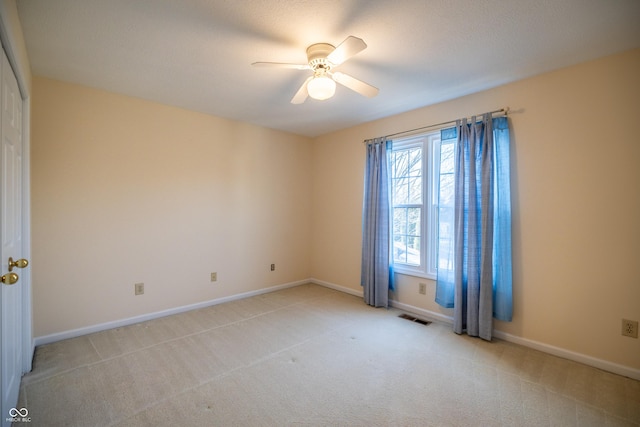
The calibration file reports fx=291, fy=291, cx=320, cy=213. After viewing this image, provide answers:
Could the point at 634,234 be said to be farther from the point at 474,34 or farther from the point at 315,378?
the point at 315,378

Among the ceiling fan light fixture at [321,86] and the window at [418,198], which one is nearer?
the ceiling fan light fixture at [321,86]

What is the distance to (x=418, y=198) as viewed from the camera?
3.49 metres

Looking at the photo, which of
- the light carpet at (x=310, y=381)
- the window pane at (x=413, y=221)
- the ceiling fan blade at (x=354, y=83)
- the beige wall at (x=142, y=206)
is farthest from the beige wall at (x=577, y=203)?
the beige wall at (x=142, y=206)

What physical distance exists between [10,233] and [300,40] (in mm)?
2200

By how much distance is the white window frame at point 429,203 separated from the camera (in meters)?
3.33

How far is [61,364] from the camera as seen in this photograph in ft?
7.48

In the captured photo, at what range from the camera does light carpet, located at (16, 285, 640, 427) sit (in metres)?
1.77

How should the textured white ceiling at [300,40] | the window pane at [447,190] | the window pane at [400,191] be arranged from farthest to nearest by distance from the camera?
1. the window pane at [400,191]
2. the window pane at [447,190]
3. the textured white ceiling at [300,40]

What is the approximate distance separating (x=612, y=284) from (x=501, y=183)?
1.11 m

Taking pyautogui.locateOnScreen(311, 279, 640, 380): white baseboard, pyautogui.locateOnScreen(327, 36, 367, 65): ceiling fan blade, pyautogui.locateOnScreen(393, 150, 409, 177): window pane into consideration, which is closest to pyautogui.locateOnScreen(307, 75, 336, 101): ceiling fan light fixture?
pyautogui.locateOnScreen(327, 36, 367, 65): ceiling fan blade

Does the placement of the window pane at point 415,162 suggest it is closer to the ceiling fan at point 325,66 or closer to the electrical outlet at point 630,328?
A: the ceiling fan at point 325,66

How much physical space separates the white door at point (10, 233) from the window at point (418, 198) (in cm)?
339

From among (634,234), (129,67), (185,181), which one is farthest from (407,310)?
(129,67)

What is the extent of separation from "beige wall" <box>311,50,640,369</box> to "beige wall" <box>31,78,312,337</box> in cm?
285
